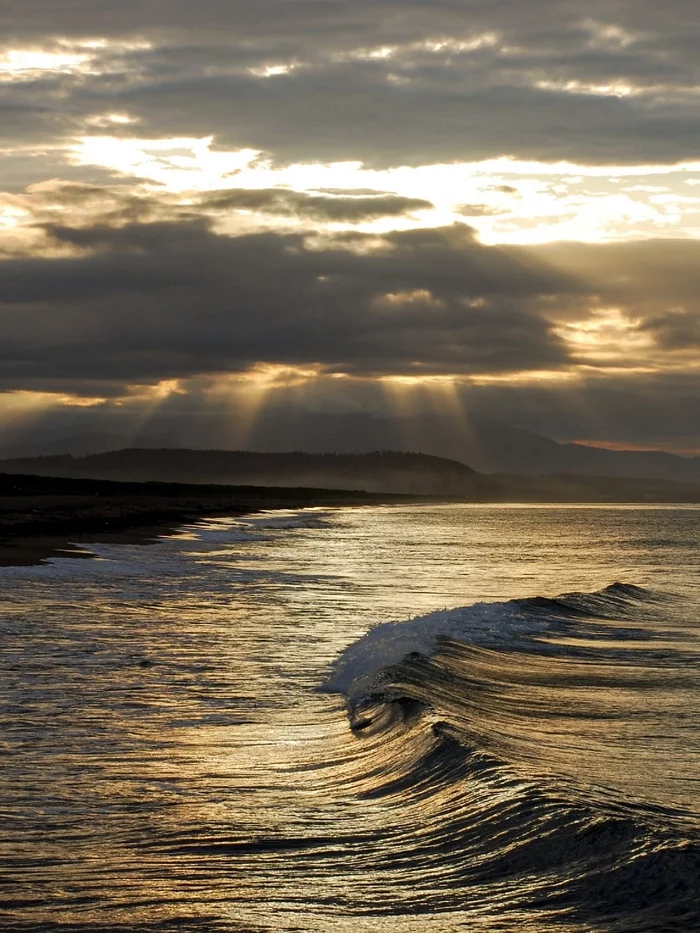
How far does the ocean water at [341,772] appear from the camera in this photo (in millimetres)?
8758

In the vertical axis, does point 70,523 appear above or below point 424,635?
above

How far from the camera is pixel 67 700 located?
16094 millimetres

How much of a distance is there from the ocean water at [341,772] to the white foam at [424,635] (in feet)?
0.40

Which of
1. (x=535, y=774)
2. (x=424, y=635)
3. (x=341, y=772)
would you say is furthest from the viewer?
(x=424, y=635)

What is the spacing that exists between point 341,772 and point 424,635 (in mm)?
12372

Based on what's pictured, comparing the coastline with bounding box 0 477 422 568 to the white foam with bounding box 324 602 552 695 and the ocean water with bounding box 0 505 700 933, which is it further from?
the ocean water with bounding box 0 505 700 933

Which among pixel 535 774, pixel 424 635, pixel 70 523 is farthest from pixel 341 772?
pixel 70 523

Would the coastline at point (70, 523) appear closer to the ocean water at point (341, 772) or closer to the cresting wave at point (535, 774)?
the ocean water at point (341, 772)

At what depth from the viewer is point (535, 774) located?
1250 centimetres

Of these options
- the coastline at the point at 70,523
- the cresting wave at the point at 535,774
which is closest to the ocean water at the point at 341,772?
the cresting wave at the point at 535,774

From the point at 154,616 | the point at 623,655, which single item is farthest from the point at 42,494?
the point at 623,655

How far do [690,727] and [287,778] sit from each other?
6432 mm

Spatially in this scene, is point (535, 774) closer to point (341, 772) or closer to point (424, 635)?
point (341, 772)

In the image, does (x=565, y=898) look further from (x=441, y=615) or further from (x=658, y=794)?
(x=441, y=615)
